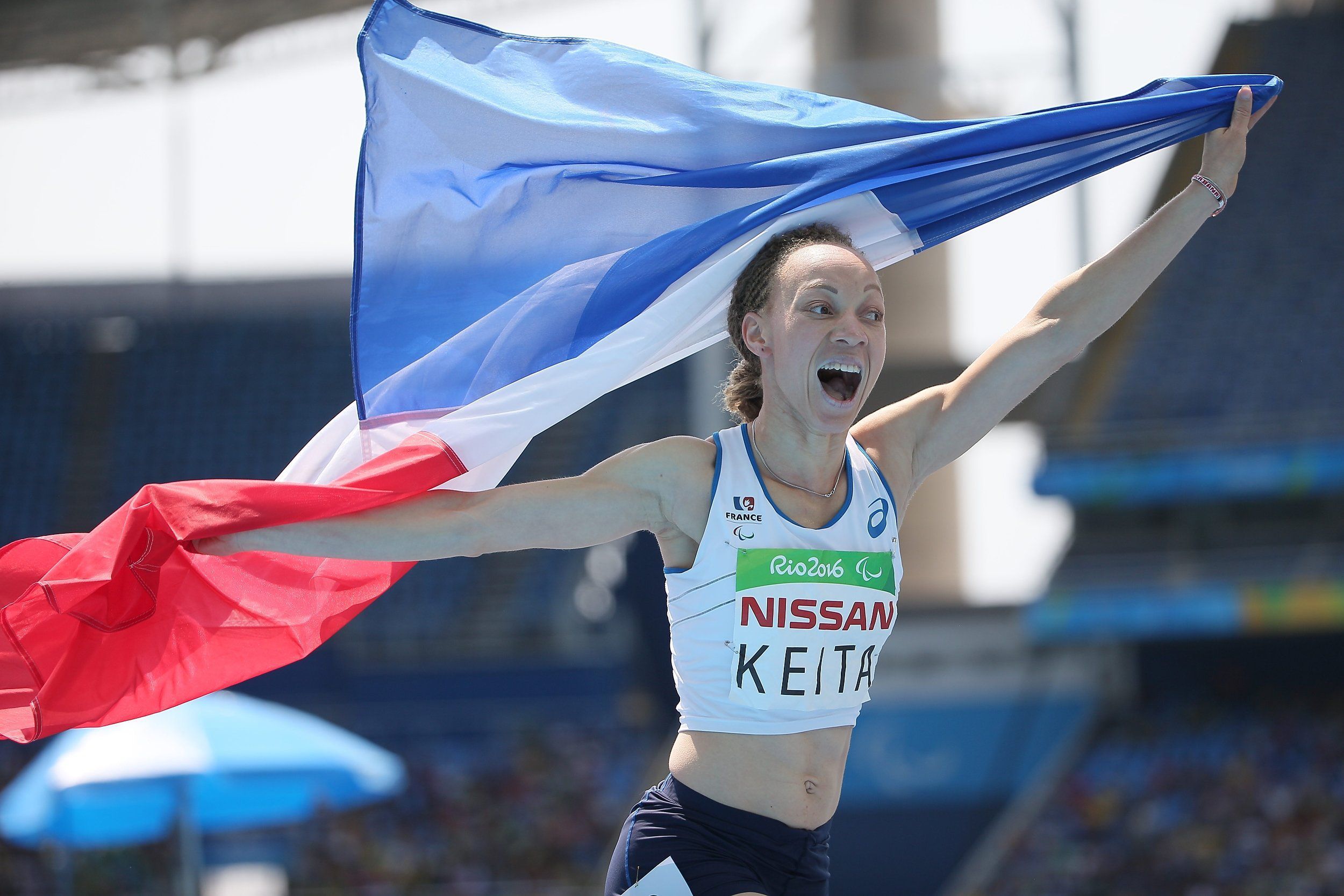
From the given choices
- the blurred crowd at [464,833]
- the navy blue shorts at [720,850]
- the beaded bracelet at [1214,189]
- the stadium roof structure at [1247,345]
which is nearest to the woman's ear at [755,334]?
the navy blue shorts at [720,850]

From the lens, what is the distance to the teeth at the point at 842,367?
2947 millimetres

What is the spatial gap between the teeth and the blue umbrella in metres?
7.18

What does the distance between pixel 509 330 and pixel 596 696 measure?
14785 millimetres

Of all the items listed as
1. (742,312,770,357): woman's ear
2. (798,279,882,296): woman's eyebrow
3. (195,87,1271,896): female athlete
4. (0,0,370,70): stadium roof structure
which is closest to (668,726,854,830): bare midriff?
(195,87,1271,896): female athlete

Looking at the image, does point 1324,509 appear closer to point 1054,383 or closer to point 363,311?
point 1054,383

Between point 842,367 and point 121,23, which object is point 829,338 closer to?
point 842,367

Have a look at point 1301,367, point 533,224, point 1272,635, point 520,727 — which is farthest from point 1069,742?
point 533,224

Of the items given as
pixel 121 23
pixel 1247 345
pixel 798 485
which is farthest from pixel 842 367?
pixel 121 23

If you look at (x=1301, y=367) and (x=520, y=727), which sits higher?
(x=1301, y=367)

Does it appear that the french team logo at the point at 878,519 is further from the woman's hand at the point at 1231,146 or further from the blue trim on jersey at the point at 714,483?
the woman's hand at the point at 1231,146

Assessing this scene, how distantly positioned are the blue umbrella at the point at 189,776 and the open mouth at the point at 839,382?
23.4 ft

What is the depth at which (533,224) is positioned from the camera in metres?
3.62

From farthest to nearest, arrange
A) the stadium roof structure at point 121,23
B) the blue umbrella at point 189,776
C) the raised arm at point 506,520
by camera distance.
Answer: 1. the stadium roof structure at point 121,23
2. the blue umbrella at point 189,776
3. the raised arm at point 506,520

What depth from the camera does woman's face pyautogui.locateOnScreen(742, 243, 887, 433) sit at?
2.95 meters
